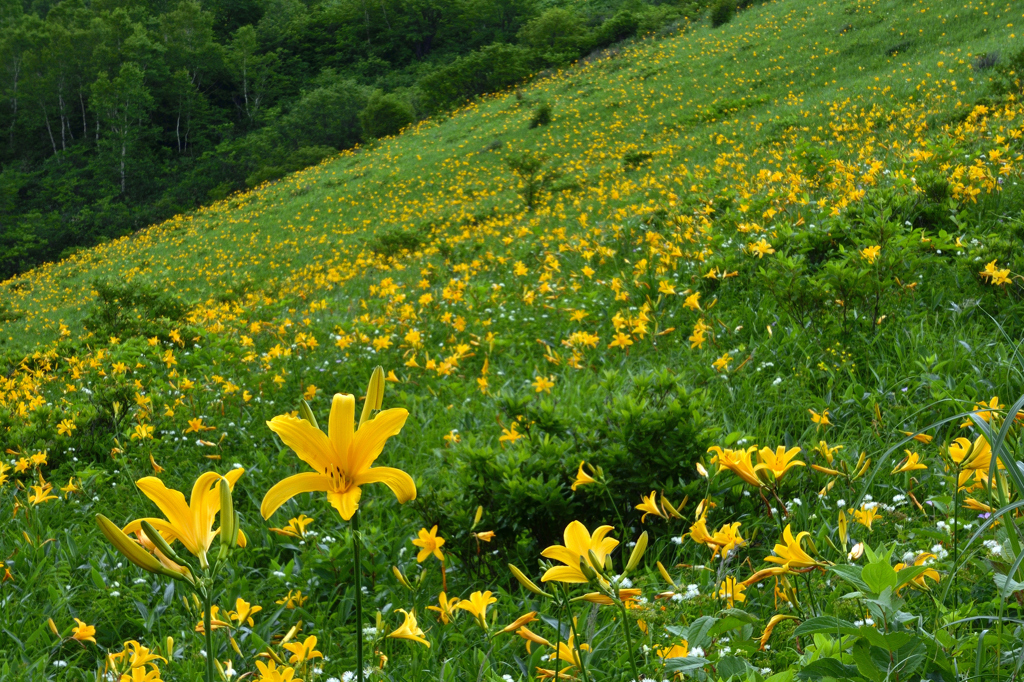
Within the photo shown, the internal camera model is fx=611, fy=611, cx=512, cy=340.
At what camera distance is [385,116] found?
27.0m

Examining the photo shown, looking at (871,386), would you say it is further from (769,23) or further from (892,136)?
(769,23)

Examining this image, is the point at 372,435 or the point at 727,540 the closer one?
the point at 372,435

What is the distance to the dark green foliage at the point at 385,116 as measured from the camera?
26.9 metres

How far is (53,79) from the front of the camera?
121 ft

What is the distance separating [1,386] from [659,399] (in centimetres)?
582

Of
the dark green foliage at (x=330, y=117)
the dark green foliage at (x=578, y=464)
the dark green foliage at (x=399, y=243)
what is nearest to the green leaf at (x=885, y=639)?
the dark green foliage at (x=578, y=464)

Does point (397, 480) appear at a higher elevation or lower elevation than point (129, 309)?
higher

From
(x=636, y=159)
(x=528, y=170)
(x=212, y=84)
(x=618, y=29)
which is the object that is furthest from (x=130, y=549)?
(x=212, y=84)

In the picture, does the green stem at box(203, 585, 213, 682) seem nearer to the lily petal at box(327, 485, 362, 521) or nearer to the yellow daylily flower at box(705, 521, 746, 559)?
the lily petal at box(327, 485, 362, 521)

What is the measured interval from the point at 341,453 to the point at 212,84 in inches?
1972

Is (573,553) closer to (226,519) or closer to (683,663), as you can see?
(683,663)

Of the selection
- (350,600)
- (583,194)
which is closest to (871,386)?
(350,600)

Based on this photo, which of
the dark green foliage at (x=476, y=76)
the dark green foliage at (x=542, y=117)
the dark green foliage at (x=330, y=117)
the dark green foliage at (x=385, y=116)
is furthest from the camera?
the dark green foliage at (x=330, y=117)

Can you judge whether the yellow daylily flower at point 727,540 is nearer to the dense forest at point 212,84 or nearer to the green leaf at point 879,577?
the green leaf at point 879,577
